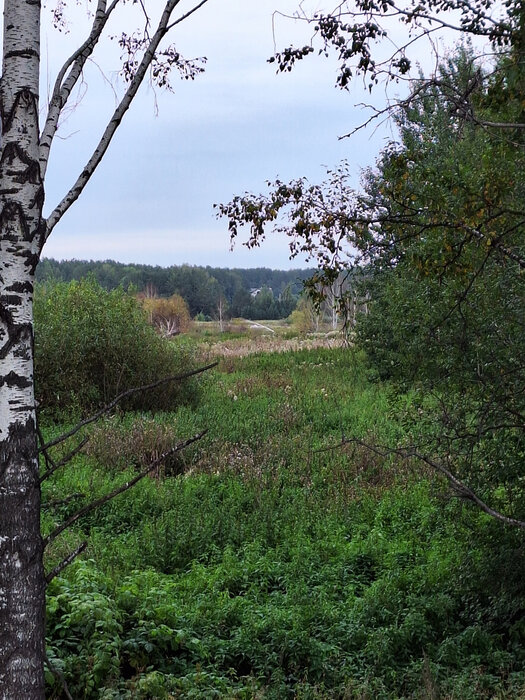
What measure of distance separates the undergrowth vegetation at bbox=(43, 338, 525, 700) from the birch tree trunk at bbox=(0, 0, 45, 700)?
204mm

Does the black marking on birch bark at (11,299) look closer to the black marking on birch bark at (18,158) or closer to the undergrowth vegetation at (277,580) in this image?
the black marking on birch bark at (18,158)

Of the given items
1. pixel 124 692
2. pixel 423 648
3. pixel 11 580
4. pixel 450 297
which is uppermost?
pixel 450 297

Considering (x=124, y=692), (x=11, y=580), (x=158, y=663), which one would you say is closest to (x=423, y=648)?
(x=158, y=663)

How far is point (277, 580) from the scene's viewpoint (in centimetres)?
723

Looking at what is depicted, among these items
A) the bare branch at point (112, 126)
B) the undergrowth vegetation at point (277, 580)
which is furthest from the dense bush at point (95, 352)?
the bare branch at point (112, 126)

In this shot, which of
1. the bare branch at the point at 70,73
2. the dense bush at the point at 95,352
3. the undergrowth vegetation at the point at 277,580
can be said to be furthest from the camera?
the dense bush at the point at 95,352

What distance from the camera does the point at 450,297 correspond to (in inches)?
229

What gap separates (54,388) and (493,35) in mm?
13553

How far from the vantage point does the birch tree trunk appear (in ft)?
8.68

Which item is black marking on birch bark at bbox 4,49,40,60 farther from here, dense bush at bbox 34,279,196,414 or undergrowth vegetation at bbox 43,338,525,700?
dense bush at bbox 34,279,196,414

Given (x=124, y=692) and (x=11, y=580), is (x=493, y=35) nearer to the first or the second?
(x=11, y=580)

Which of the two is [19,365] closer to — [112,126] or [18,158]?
[18,158]

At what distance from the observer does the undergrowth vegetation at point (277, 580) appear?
492 centimetres

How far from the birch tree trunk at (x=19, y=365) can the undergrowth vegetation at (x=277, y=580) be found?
0.20m
